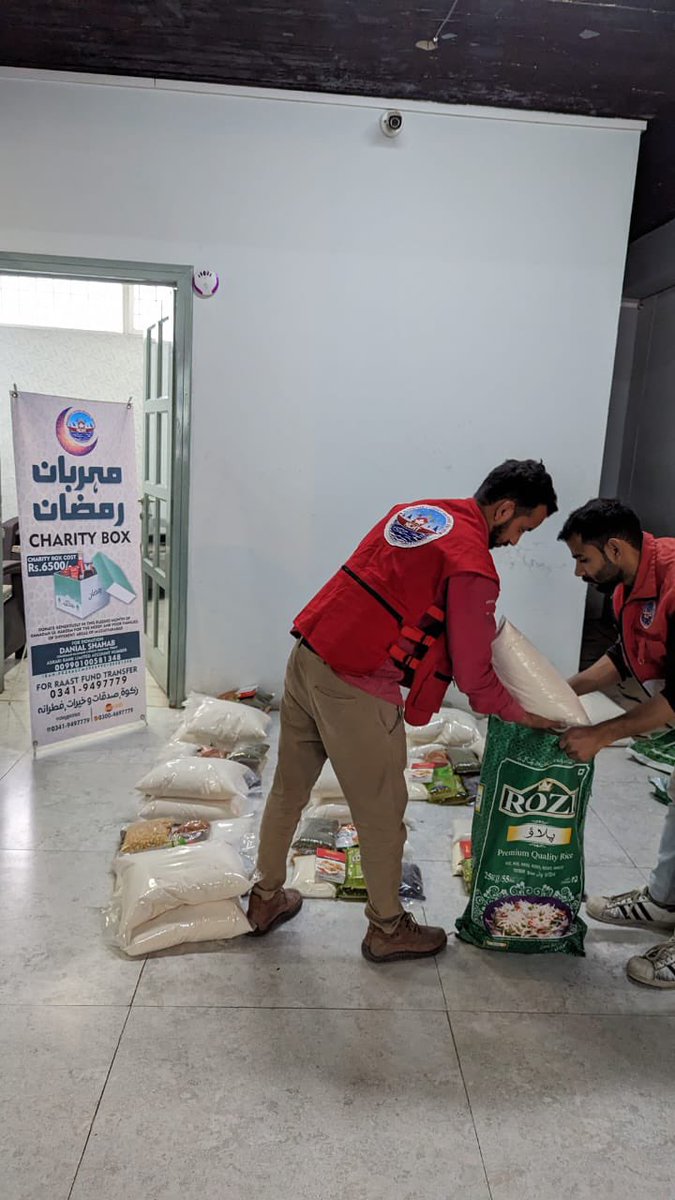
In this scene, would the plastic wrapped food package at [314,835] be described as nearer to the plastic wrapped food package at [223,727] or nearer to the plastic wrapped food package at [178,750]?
the plastic wrapped food package at [178,750]

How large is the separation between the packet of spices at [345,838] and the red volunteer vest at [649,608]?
1077 mm

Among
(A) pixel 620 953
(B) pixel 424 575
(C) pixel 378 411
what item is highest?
(C) pixel 378 411

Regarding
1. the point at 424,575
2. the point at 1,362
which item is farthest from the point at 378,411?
the point at 1,362

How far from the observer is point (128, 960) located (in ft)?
6.63

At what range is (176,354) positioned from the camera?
12.1 feet

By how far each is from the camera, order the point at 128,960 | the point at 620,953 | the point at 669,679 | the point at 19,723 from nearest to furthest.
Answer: the point at 669,679
the point at 128,960
the point at 620,953
the point at 19,723

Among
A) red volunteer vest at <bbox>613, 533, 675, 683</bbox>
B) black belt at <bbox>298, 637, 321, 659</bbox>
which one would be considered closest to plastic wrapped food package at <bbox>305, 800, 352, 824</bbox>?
black belt at <bbox>298, 637, 321, 659</bbox>

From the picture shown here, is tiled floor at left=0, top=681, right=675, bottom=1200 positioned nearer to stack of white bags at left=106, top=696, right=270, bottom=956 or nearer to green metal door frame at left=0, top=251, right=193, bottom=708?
stack of white bags at left=106, top=696, right=270, bottom=956

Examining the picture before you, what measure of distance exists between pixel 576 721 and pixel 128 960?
1.31 meters

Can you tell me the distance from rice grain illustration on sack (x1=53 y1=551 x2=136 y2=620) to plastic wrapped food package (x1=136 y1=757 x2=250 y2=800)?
2.93ft

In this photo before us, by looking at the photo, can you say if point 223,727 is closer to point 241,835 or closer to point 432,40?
point 241,835

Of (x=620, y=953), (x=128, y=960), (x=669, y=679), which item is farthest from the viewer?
(x=620, y=953)

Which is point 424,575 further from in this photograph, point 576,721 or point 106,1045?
point 106,1045

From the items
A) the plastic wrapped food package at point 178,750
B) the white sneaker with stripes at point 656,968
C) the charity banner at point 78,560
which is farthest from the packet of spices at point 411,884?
the charity banner at point 78,560
